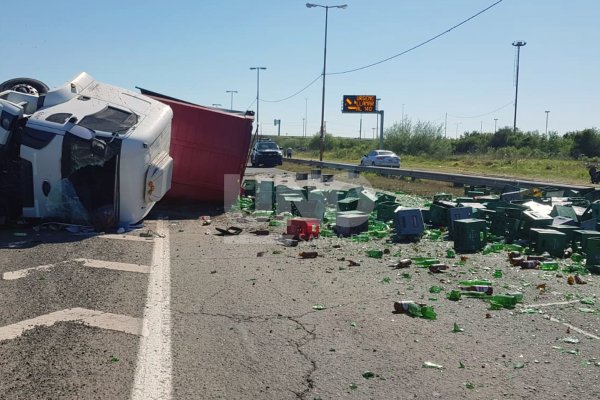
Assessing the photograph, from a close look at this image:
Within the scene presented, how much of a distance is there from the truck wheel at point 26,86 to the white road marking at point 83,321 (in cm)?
766

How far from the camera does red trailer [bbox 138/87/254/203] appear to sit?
47.2 feet

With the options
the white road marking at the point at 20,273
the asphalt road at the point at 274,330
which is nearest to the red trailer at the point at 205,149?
the asphalt road at the point at 274,330

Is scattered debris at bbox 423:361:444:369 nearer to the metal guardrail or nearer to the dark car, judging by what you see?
the metal guardrail

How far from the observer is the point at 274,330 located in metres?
5.52

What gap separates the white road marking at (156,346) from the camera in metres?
4.12

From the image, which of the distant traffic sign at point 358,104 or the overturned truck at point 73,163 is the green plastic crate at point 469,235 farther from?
the distant traffic sign at point 358,104

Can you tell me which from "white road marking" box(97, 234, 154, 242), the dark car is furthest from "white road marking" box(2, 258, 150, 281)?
the dark car

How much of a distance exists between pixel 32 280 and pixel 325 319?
362cm

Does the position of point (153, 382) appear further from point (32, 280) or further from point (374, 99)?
point (374, 99)

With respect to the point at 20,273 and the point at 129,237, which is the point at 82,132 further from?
the point at 20,273

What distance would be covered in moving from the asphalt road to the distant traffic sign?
5446 centimetres

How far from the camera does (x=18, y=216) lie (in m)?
11.0

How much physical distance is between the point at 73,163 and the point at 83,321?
5409 mm

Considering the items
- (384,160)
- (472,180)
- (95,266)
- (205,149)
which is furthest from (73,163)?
(384,160)
